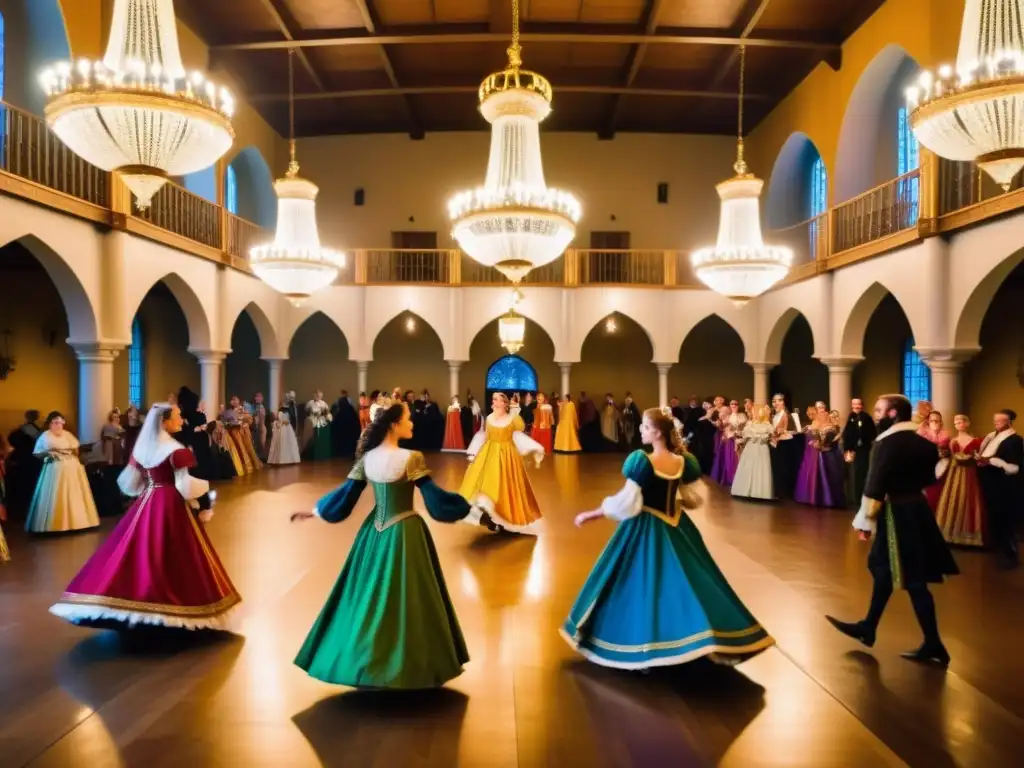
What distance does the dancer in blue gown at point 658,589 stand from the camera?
4.41 m

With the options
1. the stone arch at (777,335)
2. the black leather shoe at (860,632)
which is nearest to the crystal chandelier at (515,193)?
the black leather shoe at (860,632)

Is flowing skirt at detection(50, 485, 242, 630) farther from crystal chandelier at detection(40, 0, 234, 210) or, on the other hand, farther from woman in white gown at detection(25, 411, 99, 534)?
woman in white gown at detection(25, 411, 99, 534)

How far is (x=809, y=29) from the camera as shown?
46.6 feet

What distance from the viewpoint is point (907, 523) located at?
4805 millimetres

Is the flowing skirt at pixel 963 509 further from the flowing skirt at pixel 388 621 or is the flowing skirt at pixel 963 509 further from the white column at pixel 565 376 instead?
the white column at pixel 565 376

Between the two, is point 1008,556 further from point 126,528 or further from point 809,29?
point 809,29

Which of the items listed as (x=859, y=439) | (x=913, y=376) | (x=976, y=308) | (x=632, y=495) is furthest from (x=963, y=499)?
(x=913, y=376)

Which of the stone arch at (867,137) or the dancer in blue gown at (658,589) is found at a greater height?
the stone arch at (867,137)

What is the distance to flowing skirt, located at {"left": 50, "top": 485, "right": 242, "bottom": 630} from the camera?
4.96m

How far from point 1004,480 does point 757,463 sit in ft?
12.7

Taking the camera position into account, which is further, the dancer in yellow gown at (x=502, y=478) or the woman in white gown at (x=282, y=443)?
the woman in white gown at (x=282, y=443)

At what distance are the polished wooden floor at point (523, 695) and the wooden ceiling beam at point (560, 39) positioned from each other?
10382 millimetres

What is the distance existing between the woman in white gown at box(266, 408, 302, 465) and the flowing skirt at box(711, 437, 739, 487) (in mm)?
8274

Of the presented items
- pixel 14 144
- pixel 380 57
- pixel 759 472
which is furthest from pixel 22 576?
pixel 380 57
